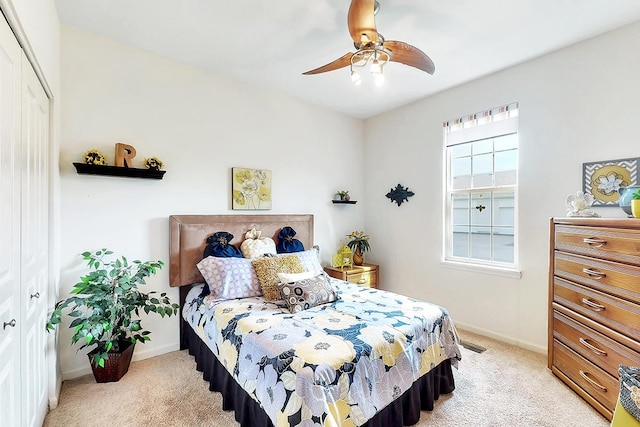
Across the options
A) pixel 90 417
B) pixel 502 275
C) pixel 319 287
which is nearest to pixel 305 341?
pixel 319 287

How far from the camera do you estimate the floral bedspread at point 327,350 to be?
1.42m

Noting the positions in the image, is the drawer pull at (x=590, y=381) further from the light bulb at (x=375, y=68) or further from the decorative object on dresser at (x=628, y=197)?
the light bulb at (x=375, y=68)

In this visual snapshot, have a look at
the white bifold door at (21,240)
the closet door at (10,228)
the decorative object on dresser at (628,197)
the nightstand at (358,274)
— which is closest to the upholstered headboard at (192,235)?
the white bifold door at (21,240)

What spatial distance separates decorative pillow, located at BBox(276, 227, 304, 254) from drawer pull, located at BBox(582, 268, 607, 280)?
2525 mm

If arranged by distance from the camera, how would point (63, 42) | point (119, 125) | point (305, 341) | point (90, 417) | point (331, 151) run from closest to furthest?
point (305, 341) → point (90, 417) → point (63, 42) → point (119, 125) → point (331, 151)

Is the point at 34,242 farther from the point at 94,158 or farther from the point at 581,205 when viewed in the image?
the point at 581,205

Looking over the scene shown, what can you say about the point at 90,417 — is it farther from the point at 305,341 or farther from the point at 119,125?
the point at 119,125

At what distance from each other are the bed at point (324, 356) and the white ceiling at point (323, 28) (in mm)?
1640

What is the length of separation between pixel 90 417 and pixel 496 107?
4233 mm

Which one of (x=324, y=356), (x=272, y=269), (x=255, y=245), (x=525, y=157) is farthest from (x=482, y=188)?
(x=324, y=356)

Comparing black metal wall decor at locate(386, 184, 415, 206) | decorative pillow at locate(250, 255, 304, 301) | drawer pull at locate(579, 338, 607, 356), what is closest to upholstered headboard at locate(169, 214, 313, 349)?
decorative pillow at locate(250, 255, 304, 301)

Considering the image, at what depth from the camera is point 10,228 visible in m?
1.30

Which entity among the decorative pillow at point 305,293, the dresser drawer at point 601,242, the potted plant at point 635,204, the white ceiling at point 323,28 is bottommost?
the decorative pillow at point 305,293

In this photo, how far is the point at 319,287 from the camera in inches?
93.4
